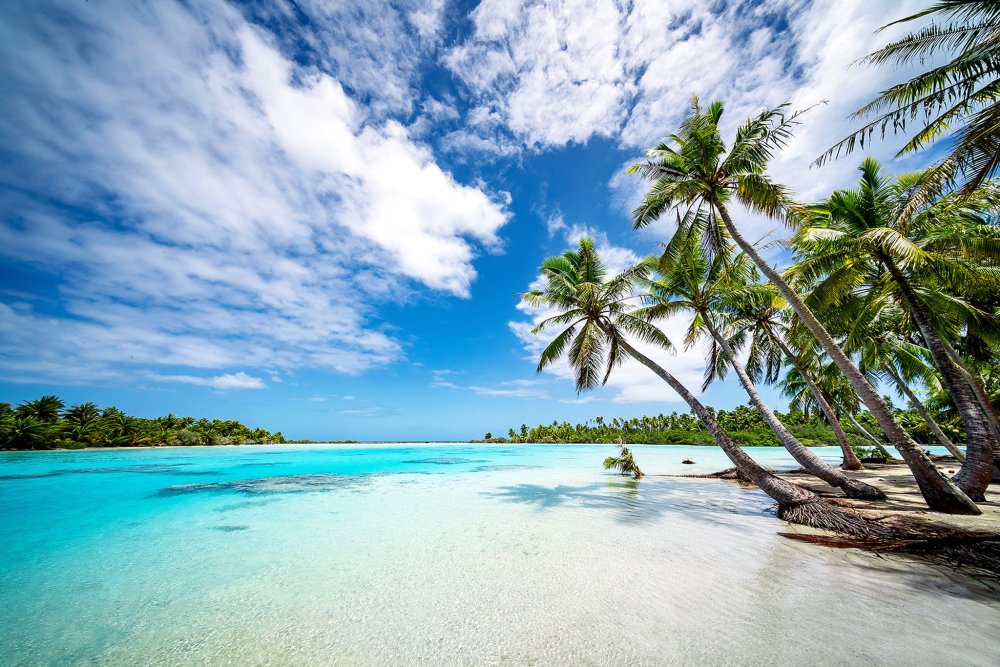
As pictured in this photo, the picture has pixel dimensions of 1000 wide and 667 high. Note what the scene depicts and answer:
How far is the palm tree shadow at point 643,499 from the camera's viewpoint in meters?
7.45

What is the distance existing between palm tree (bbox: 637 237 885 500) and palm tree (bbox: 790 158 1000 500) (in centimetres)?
177

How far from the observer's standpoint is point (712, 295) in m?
11.7

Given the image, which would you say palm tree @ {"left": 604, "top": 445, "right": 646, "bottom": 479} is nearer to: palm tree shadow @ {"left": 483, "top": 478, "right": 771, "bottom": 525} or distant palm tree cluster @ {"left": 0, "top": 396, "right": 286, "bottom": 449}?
palm tree shadow @ {"left": 483, "top": 478, "right": 771, "bottom": 525}

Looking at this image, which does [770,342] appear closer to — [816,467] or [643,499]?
[816,467]

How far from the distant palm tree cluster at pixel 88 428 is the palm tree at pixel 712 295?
130 ft

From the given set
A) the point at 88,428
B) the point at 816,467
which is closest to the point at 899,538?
the point at 816,467

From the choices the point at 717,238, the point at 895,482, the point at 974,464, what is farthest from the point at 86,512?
the point at 895,482

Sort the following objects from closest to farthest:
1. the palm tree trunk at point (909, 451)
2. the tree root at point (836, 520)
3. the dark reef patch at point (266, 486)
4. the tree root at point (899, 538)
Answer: the tree root at point (899, 538) < the tree root at point (836, 520) < the palm tree trunk at point (909, 451) < the dark reef patch at point (266, 486)

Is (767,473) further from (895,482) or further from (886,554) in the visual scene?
(895,482)

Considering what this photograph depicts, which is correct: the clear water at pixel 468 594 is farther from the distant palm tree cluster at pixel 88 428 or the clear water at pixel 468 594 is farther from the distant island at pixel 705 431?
the distant island at pixel 705 431

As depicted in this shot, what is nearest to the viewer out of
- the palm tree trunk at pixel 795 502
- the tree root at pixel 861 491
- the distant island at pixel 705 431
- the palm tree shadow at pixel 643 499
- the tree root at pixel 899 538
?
the tree root at pixel 899 538

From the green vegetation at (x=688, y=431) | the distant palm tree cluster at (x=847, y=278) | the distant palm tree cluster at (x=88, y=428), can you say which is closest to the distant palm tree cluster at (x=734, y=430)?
the green vegetation at (x=688, y=431)

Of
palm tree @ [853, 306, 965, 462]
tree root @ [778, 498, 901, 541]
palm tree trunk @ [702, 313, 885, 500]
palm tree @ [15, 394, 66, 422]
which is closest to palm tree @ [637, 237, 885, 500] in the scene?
palm tree trunk @ [702, 313, 885, 500]

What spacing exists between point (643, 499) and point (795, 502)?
3282 mm
